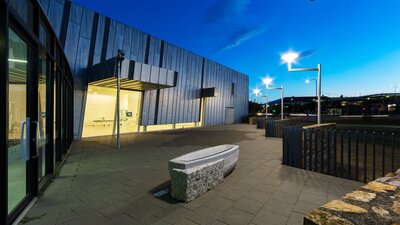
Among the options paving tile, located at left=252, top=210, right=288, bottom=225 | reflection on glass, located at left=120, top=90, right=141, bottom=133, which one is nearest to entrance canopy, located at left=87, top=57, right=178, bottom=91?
reflection on glass, located at left=120, top=90, right=141, bottom=133

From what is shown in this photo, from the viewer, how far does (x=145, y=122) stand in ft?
54.6

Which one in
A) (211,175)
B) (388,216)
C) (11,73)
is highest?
(11,73)

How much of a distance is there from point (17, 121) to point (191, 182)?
342cm

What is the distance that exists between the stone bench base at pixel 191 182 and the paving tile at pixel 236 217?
78 cm

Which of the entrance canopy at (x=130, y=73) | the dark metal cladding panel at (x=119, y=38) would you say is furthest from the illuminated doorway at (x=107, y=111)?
the dark metal cladding panel at (x=119, y=38)

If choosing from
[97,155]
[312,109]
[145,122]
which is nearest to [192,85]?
[145,122]

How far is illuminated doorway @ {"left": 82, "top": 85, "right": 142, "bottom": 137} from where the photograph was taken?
1378 centimetres

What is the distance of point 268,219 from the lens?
316 cm

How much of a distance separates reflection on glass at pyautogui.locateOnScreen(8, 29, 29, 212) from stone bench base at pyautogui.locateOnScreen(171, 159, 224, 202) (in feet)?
8.81

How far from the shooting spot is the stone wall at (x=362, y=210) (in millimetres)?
1574

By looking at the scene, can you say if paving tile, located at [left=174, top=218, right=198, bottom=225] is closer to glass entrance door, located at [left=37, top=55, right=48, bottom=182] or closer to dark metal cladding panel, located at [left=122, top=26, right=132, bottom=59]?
glass entrance door, located at [left=37, top=55, right=48, bottom=182]
